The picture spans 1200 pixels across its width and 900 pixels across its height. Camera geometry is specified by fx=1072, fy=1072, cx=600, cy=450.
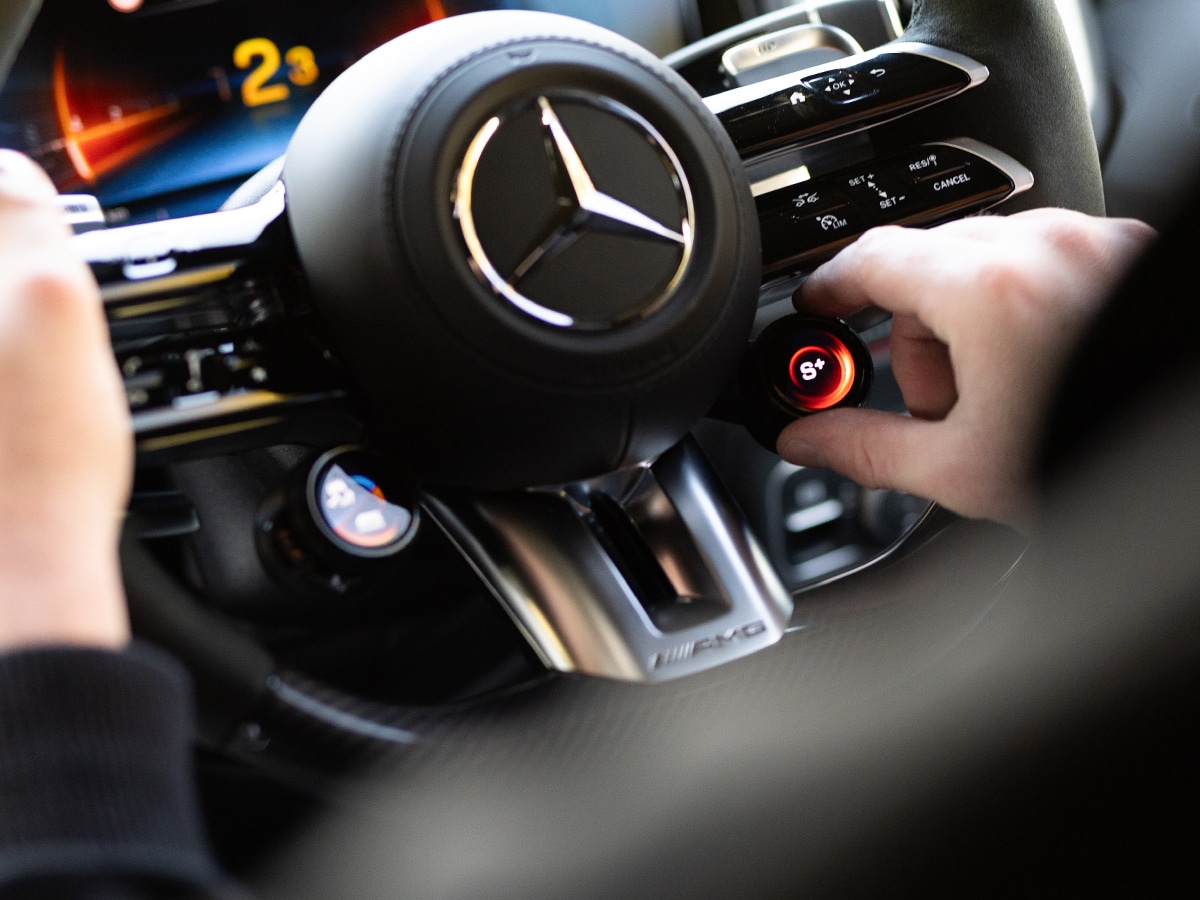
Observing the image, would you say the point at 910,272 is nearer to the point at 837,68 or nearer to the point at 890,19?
the point at 837,68

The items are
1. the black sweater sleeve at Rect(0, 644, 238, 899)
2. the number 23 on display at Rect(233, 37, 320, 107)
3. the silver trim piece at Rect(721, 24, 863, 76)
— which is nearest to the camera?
the black sweater sleeve at Rect(0, 644, 238, 899)

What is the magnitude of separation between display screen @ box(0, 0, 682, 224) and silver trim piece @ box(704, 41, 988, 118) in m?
0.92

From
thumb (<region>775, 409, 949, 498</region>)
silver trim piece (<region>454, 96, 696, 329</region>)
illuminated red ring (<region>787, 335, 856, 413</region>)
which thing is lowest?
thumb (<region>775, 409, 949, 498</region>)

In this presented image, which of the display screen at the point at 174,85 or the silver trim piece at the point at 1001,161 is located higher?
the display screen at the point at 174,85

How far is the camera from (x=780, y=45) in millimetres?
1088

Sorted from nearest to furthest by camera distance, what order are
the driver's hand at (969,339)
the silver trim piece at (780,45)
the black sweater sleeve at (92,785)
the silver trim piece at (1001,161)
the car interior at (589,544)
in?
the black sweater sleeve at (92,785), the car interior at (589,544), the driver's hand at (969,339), the silver trim piece at (1001,161), the silver trim piece at (780,45)

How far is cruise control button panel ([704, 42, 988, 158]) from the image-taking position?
2.82ft

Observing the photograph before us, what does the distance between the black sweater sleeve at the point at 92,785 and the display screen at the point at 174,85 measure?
3.93ft

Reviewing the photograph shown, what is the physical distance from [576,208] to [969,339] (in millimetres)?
270

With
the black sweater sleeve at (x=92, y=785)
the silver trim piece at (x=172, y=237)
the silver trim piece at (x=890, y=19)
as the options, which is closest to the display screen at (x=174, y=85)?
the silver trim piece at (x=890, y=19)

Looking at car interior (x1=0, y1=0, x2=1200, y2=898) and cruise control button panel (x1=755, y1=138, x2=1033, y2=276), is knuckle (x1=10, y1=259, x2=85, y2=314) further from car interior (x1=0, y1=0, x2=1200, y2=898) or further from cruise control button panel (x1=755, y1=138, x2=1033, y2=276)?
cruise control button panel (x1=755, y1=138, x2=1033, y2=276)

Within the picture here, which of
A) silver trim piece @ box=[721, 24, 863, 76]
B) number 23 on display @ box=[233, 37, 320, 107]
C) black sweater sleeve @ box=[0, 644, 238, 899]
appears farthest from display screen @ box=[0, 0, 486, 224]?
black sweater sleeve @ box=[0, 644, 238, 899]

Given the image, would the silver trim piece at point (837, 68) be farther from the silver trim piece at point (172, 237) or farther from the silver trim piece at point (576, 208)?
the silver trim piece at point (172, 237)

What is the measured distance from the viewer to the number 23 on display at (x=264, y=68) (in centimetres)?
169
